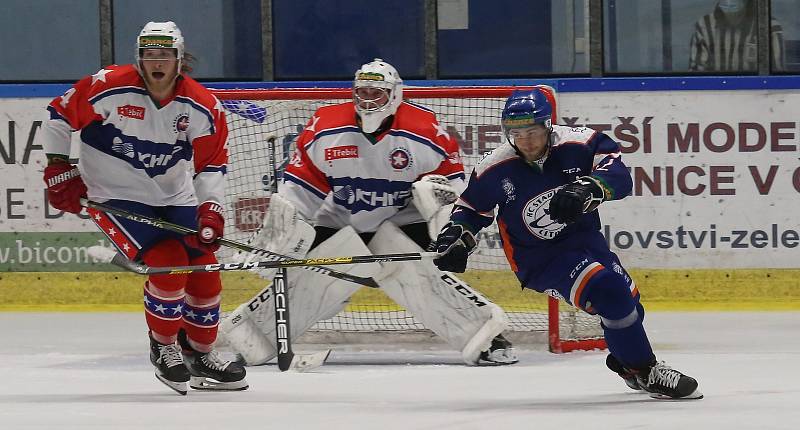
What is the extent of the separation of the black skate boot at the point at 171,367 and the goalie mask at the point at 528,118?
121cm

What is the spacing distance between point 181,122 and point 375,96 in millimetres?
953

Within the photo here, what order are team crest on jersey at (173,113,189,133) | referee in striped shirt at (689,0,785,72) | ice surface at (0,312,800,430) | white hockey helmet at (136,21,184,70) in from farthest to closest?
referee in striped shirt at (689,0,785,72) → team crest on jersey at (173,113,189,133) → white hockey helmet at (136,21,184,70) → ice surface at (0,312,800,430)

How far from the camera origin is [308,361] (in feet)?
17.7

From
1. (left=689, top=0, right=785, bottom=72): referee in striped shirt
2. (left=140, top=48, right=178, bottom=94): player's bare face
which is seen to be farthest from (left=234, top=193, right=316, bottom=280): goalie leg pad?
(left=689, top=0, right=785, bottom=72): referee in striped shirt

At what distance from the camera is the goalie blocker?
546 centimetres

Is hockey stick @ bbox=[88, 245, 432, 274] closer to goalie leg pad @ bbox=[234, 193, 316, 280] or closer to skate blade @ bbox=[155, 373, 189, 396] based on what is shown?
skate blade @ bbox=[155, 373, 189, 396]

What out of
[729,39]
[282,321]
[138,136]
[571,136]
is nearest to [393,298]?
[282,321]

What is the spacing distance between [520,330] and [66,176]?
203 cm

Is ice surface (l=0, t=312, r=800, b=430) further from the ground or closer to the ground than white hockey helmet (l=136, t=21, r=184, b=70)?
closer to the ground

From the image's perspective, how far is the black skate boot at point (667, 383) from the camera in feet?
Result: 13.7

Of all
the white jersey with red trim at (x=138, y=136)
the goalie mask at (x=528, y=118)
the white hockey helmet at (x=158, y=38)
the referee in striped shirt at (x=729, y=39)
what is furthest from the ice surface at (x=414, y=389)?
the referee in striped shirt at (x=729, y=39)

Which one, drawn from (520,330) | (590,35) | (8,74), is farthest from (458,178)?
(8,74)

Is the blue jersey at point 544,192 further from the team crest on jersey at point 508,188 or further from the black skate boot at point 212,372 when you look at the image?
the black skate boot at point 212,372

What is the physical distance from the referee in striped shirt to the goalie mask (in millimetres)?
3139
